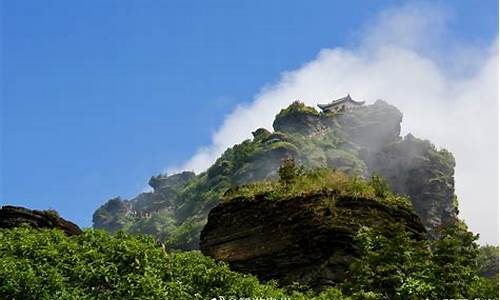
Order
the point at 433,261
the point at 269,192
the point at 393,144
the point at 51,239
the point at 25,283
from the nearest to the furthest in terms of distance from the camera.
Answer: the point at 25,283, the point at 433,261, the point at 51,239, the point at 269,192, the point at 393,144

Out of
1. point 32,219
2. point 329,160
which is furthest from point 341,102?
point 32,219

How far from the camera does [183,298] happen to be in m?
10.3

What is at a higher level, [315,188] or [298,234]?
[315,188]

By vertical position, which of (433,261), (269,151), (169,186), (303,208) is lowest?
(433,261)

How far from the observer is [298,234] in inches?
558

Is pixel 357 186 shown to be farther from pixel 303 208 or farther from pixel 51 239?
pixel 51 239

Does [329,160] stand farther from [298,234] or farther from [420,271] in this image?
[420,271]

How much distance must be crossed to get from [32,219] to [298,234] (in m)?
6.85

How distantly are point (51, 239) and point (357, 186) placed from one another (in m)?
6.68

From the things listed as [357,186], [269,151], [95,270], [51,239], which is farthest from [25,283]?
[269,151]

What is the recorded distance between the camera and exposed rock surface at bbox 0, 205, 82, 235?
16.0 m

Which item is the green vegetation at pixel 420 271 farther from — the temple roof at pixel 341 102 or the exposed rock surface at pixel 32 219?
the temple roof at pixel 341 102

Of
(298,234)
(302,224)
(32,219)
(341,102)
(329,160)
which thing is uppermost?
(341,102)

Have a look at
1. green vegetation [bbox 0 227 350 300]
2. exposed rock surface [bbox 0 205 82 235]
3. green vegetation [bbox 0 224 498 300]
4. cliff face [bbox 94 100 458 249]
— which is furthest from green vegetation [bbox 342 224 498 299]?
cliff face [bbox 94 100 458 249]
